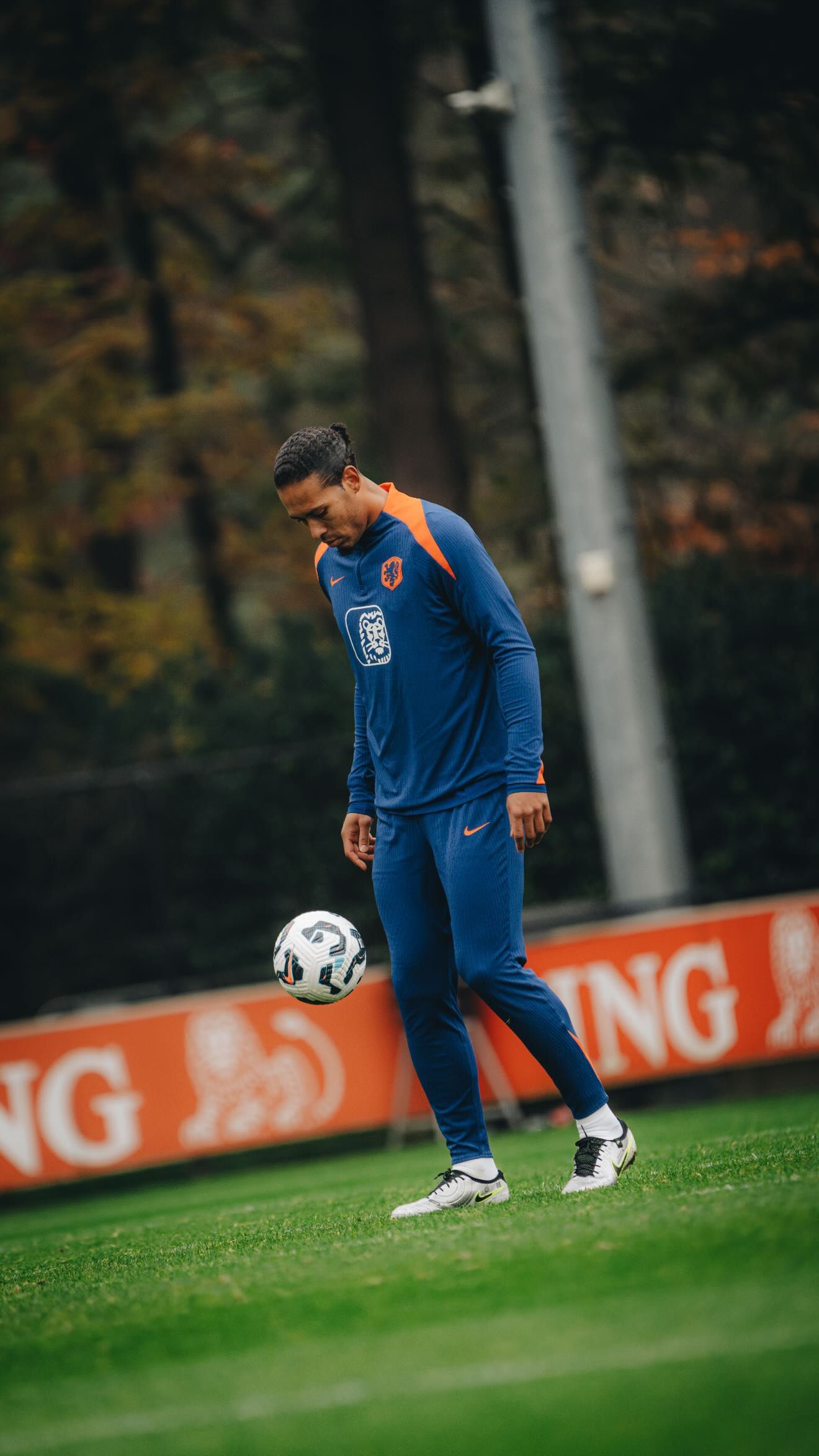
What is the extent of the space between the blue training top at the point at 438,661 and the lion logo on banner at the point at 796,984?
249 inches

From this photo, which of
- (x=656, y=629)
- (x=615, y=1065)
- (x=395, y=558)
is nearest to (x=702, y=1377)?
(x=395, y=558)

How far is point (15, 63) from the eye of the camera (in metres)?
16.9

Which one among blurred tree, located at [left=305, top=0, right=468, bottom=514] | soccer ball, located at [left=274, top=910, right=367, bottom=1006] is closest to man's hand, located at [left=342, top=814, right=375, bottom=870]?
soccer ball, located at [left=274, top=910, right=367, bottom=1006]

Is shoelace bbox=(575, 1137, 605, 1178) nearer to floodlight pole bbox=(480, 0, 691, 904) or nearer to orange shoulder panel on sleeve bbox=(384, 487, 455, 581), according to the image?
orange shoulder panel on sleeve bbox=(384, 487, 455, 581)

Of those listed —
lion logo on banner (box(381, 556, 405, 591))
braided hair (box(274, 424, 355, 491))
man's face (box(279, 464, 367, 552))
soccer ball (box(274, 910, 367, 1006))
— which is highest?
braided hair (box(274, 424, 355, 491))

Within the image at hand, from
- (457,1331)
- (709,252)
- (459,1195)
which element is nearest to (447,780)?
(459,1195)

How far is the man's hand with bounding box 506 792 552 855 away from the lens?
4.97 meters

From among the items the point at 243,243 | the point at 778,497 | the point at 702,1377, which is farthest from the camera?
the point at 243,243

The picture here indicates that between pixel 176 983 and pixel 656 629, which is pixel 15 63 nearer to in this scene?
pixel 656 629

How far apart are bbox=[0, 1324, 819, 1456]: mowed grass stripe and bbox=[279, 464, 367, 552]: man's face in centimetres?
262

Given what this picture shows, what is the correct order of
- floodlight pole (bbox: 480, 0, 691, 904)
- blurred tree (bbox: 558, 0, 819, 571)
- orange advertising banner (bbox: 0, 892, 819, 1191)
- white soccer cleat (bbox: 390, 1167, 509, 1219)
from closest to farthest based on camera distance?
1. white soccer cleat (bbox: 390, 1167, 509, 1219)
2. orange advertising banner (bbox: 0, 892, 819, 1191)
3. floodlight pole (bbox: 480, 0, 691, 904)
4. blurred tree (bbox: 558, 0, 819, 571)

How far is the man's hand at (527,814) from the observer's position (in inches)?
196

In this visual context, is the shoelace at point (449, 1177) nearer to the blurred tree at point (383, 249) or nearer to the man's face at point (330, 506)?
the man's face at point (330, 506)

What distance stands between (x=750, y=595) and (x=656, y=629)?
83 cm
